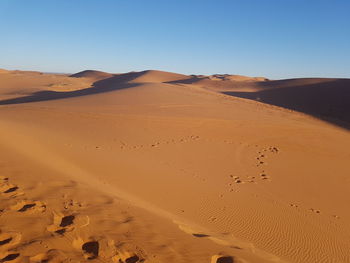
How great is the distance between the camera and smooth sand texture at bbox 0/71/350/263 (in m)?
3.56

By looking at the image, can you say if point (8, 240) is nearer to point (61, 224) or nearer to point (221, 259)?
point (61, 224)

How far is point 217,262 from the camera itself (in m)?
3.41

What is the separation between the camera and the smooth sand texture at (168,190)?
3557 mm

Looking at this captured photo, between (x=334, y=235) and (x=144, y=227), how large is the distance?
3644mm

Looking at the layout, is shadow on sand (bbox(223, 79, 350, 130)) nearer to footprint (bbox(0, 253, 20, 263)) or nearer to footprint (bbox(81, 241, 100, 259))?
footprint (bbox(81, 241, 100, 259))

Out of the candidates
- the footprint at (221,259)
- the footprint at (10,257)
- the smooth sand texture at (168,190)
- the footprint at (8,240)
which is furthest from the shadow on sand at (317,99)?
the footprint at (10,257)

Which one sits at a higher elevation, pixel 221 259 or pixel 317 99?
A: pixel 317 99

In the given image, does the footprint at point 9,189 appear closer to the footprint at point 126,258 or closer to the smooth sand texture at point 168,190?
the smooth sand texture at point 168,190

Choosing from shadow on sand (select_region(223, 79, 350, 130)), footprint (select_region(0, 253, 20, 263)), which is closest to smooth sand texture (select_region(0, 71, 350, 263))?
footprint (select_region(0, 253, 20, 263))

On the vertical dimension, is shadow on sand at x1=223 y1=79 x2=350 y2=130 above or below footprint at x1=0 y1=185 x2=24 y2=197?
above

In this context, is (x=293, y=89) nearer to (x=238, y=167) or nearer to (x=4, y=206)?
(x=238, y=167)

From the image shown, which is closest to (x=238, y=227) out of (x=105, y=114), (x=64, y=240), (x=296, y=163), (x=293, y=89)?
(x=64, y=240)

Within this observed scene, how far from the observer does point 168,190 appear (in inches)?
250

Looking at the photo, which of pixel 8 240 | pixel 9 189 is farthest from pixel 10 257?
pixel 9 189
